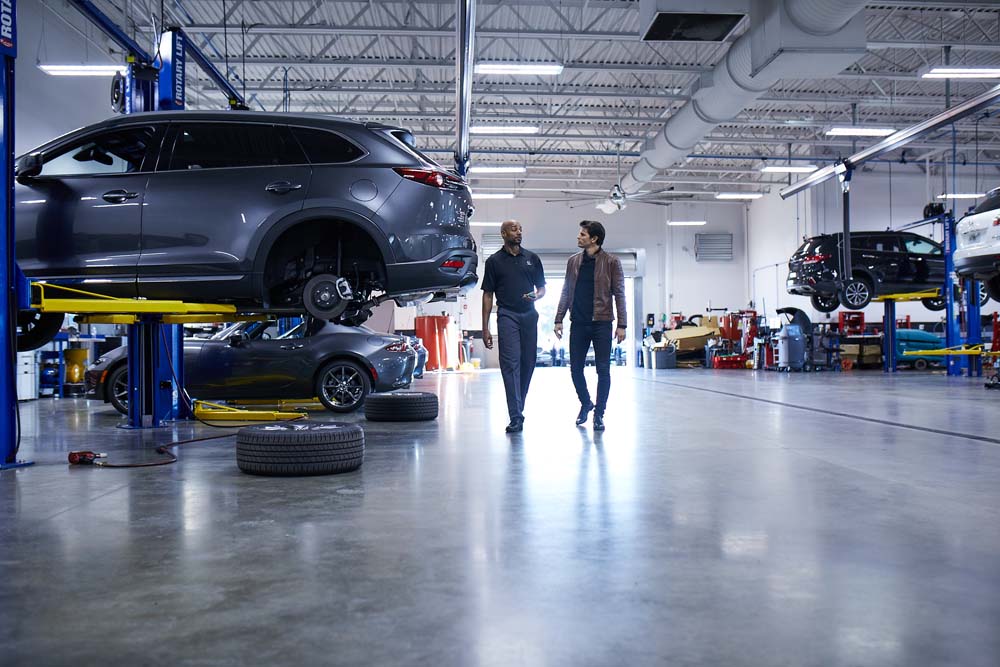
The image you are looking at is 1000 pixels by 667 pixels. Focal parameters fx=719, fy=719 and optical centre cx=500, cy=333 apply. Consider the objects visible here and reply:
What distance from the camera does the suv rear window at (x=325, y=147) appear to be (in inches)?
183

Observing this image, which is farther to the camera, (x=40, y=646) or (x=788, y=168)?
(x=788, y=168)

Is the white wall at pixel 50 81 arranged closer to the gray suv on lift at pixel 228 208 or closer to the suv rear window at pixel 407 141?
the gray suv on lift at pixel 228 208

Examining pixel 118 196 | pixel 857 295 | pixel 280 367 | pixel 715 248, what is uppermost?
pixel 715 248

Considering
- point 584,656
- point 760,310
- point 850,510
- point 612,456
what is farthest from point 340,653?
point 760,310

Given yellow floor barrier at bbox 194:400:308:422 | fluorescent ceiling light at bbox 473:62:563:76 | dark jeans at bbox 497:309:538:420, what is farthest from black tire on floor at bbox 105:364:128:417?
fluorescent ceiling light at bbox 473:62:563:76

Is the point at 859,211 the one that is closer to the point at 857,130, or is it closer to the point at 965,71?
the point at 857,130

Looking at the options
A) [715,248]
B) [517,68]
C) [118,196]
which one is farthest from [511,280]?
[715,248]

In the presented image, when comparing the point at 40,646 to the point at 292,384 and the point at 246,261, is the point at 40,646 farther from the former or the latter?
the point at 292,384

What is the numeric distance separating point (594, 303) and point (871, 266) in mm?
11714

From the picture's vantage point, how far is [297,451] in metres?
3.71

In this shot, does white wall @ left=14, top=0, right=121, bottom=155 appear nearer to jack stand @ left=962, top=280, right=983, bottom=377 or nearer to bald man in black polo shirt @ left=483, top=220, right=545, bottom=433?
bald man in black polo shirt @ left=483, top=220, right=545, bottom=433

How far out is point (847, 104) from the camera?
17.3 metres

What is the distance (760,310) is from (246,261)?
2402cm

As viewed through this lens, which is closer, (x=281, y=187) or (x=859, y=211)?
(x=281, y=187)
